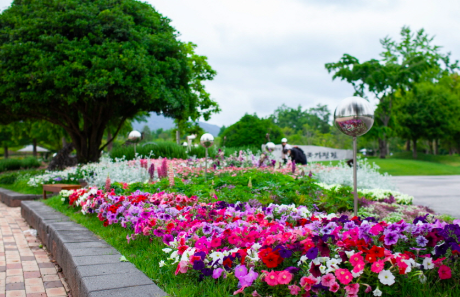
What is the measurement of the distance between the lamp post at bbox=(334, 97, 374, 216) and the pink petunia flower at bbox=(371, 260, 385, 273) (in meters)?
1.76

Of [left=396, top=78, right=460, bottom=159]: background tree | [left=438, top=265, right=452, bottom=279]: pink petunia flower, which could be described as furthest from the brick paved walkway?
[left=396, top=78, right=460, bottom=159]: background tree

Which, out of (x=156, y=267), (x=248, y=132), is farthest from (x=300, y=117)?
(x=156, y=267)

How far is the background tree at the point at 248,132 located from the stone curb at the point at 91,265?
1212 inches

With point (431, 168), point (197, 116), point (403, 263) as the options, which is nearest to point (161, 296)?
point (403, 263)

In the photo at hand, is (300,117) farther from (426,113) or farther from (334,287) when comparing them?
(334,287)

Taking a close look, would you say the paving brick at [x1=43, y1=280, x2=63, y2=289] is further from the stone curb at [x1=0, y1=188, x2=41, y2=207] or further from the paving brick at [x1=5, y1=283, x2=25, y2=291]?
the stone curb at [x1=0, y1=188, x2=41, y2=207]

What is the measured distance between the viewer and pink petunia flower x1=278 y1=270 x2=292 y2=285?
1.85 m

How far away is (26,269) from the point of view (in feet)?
12.1

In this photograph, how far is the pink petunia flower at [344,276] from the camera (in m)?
1.80

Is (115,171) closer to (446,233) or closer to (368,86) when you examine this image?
(446,233)

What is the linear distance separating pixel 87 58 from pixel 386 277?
36.6 ft

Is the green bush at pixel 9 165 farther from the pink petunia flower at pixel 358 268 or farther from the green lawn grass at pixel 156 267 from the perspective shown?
the pink petunia flower at pixel 358 268

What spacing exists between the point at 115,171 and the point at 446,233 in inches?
302

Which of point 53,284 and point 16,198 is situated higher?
A: point 16,198
